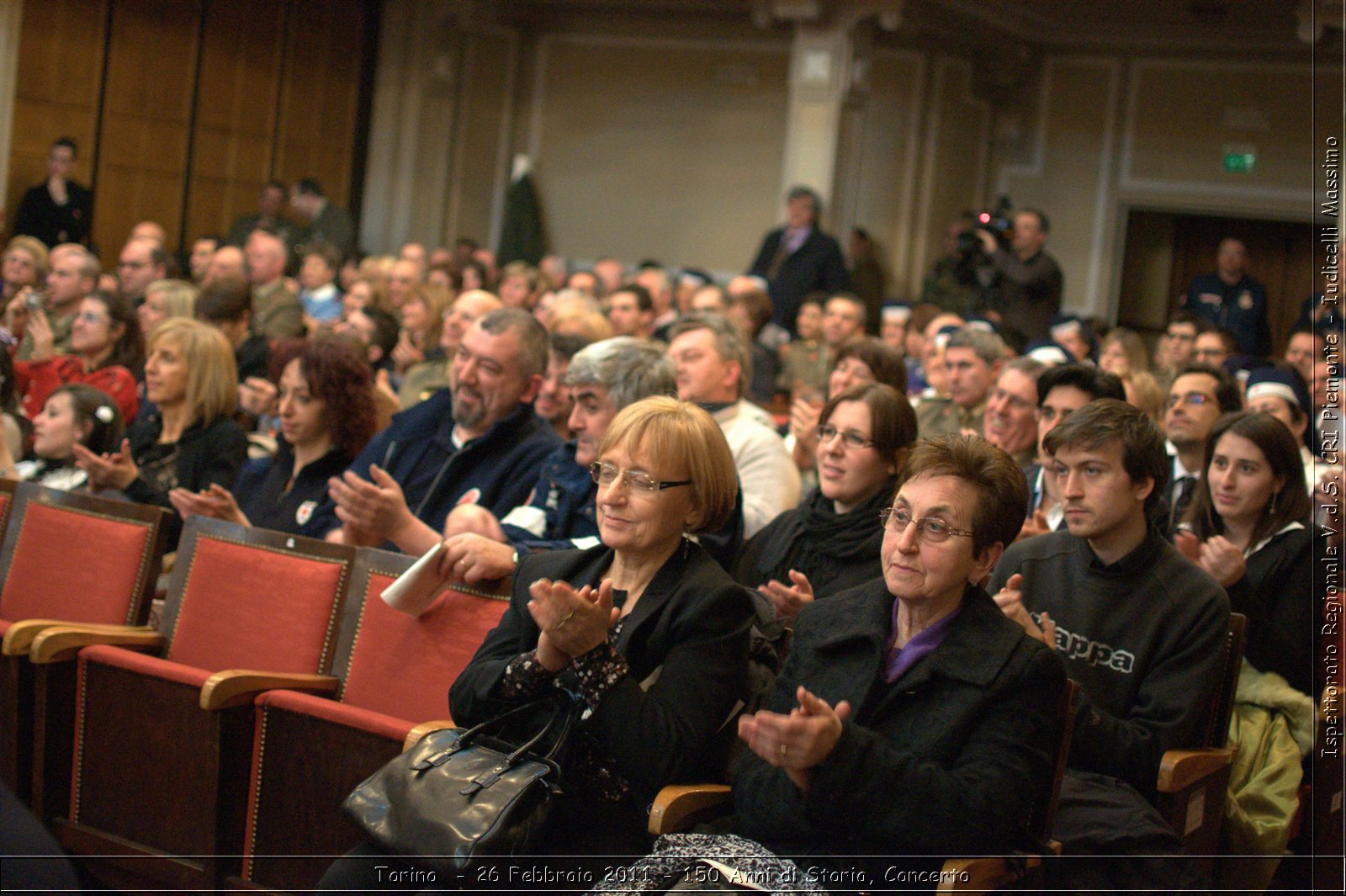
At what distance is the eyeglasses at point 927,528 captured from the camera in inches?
85.6

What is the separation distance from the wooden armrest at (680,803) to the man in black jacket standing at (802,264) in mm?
6867

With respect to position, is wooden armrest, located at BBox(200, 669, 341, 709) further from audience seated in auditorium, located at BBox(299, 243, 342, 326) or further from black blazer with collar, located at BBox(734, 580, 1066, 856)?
audience seated in auditorium, located at BBox(299, 243, 342, 326)

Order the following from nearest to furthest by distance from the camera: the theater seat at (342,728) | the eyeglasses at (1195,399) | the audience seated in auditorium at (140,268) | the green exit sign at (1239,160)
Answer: the theater seat at (342,728) → the eyeglasses at (1195,399) → the audience seated in auditorium at (140,268) → the green exit sign at (1239,160)

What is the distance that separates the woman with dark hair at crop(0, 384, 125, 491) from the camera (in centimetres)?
414

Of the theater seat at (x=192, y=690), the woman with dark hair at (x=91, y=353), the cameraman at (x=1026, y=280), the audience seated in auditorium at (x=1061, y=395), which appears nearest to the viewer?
the theater seat at (x=192, y=690)

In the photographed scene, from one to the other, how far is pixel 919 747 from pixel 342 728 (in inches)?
45.0

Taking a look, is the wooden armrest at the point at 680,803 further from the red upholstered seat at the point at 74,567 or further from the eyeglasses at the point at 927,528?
the red upholstered seat at the point at 74,567

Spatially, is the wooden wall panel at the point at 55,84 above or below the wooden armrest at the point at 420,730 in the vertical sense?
above

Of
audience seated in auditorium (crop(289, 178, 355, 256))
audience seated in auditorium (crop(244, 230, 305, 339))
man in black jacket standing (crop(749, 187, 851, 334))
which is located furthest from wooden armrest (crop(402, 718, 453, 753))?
audience seated in auditorium (crop(289, 178, 355, 256))

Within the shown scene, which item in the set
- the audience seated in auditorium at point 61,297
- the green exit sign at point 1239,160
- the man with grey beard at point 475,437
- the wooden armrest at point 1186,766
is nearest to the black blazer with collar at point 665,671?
the wooden armrest at point 1186,766

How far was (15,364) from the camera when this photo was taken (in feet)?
18.1

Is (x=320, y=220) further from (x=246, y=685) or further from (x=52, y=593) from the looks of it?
(x=246, y=685)

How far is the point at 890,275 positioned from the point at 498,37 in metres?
3.85

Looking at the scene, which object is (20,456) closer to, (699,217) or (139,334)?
(139,334)
